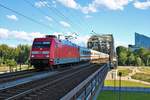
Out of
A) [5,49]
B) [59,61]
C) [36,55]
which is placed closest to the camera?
[36,55]

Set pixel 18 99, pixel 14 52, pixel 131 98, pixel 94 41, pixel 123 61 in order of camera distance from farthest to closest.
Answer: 1. pixel 123 61
2. pixel 94 41
3. pixel 14 52
4. pixel 131 98
5. pixel 18 99

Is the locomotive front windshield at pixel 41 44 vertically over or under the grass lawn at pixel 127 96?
over

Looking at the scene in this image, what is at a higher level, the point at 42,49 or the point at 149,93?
the point at 42,49

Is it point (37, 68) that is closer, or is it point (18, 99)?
point (18, 99)

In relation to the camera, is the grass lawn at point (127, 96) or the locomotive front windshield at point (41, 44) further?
the grass lawn at point (127, 96)

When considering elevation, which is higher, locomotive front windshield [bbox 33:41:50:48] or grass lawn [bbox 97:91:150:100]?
locomotive front windshield [bbox 33:41:50:48]

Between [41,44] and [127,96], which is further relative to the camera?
[127,96]

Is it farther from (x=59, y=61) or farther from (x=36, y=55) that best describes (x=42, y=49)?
(x=59, y=61)

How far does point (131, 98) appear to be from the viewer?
198 feet

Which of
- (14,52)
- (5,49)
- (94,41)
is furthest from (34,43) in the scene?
(94,41)

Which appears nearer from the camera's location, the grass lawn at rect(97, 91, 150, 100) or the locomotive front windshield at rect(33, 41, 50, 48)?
the locomotive front windshield at rect(33, 41, 50, 48)

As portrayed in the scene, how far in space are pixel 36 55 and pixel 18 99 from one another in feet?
68.2

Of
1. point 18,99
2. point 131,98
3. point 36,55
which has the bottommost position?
point 131,98

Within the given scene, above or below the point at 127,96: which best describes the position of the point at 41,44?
above
